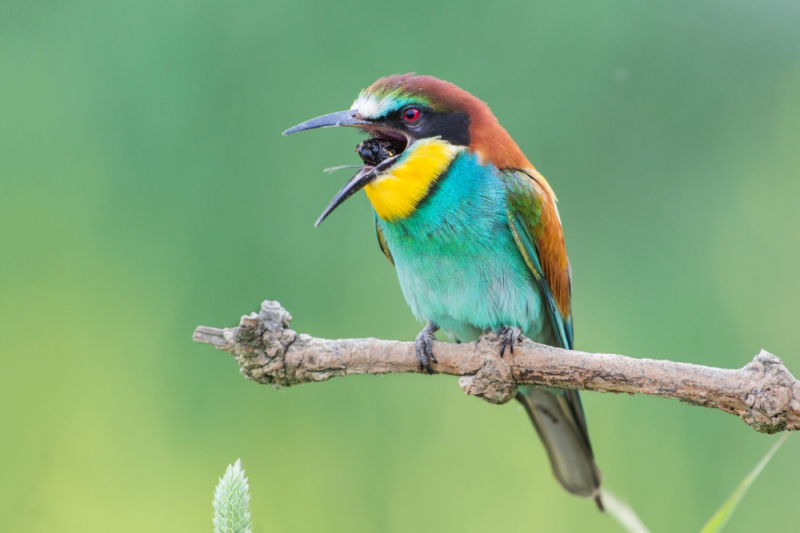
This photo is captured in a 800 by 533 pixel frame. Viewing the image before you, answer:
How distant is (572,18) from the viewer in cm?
293

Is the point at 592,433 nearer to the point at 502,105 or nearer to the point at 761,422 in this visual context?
the point at 502,105

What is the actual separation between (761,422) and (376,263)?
165 cm

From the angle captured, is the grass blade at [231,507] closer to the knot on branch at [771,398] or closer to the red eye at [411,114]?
the knot on branch at [771,398]

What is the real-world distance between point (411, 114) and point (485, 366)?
62cm

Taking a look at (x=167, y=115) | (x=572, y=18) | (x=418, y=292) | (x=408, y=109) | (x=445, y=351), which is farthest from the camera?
(x=572, y=18)

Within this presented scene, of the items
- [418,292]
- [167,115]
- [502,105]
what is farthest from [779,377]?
[167,115]

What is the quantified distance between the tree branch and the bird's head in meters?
0.36

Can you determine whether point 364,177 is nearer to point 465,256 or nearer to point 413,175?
point 413,175

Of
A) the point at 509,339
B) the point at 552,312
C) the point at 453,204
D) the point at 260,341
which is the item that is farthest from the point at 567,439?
the point at 260,341

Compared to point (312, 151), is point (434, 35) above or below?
above

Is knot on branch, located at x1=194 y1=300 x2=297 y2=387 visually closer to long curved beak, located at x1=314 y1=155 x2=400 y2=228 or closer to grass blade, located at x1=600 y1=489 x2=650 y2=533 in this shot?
long curved beak, located at x1=314 y1=155 x2=400 y2=228

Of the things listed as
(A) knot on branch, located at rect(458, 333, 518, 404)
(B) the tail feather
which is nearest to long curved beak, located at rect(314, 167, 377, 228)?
(A) knot on branch, located at rect(458, 333, 518, 404)

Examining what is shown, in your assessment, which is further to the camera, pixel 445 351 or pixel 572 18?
pixel 572 18

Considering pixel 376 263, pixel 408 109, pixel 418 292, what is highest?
pixel 376 263
